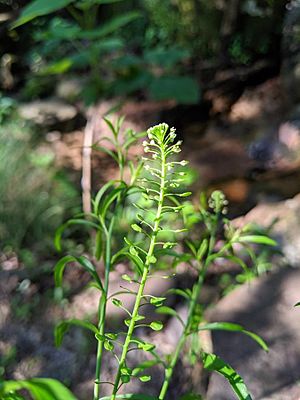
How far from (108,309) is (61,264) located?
4.11 ft

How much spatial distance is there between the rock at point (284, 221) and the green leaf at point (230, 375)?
1.51 meters

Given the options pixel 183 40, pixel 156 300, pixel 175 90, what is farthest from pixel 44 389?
pixel 183 40

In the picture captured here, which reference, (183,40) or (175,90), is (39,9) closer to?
(175,90)

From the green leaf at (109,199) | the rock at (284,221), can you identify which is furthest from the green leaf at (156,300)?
the rock at (284,221)

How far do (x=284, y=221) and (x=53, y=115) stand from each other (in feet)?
9.22

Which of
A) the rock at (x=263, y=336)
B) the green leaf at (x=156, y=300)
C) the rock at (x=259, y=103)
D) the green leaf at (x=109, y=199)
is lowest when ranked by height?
the rock at (x=259, y=103)

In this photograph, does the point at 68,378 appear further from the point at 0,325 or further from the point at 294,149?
the point at 294,149

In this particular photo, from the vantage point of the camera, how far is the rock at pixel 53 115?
455cm

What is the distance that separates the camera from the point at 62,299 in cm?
231

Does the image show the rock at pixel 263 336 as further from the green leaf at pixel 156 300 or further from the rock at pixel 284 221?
the green leaf at pixel 156 300

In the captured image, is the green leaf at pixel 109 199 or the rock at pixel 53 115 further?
the rock at pixel 53 115

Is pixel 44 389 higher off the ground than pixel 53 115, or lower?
higher

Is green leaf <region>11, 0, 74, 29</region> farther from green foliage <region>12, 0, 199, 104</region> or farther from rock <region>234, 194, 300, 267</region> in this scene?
rock <region>234, 194, 300, 267</region>

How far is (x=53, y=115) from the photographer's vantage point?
465cm
